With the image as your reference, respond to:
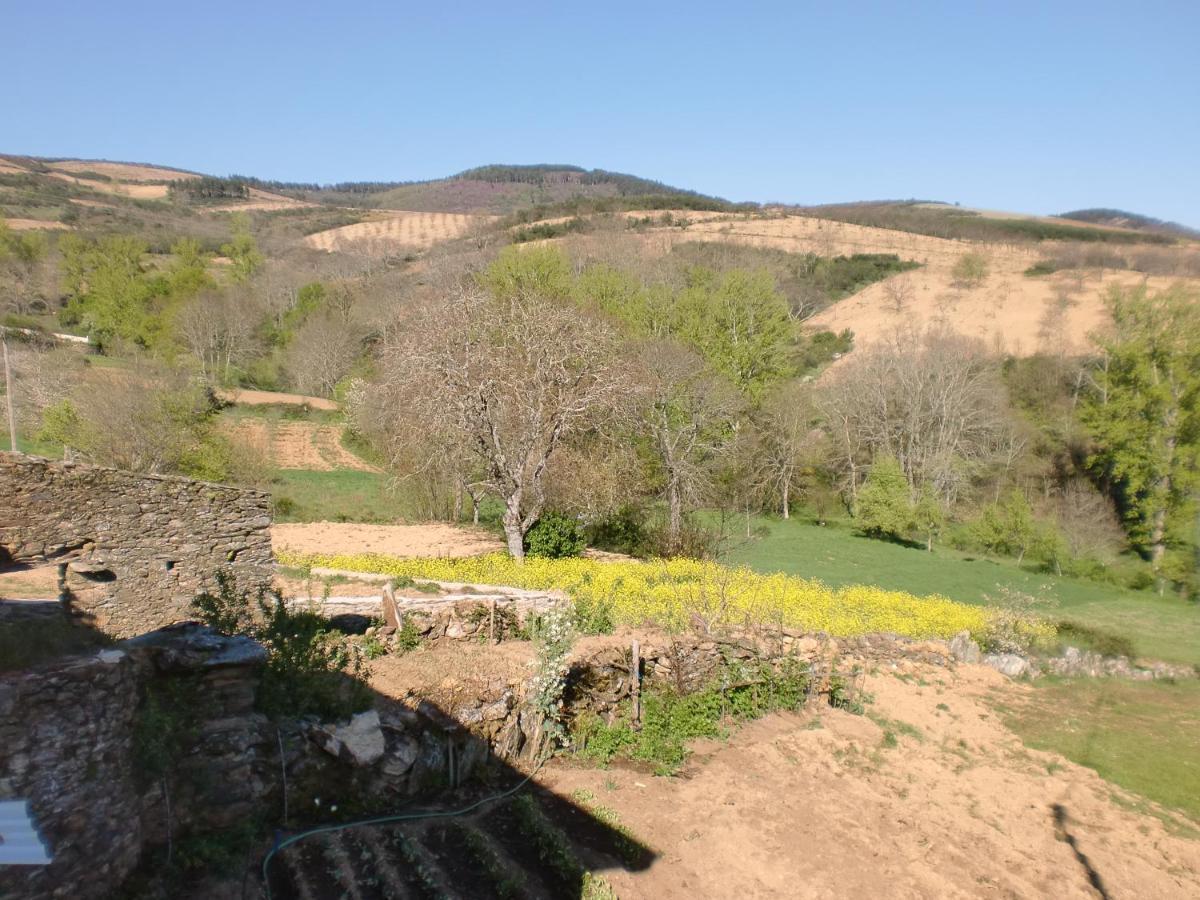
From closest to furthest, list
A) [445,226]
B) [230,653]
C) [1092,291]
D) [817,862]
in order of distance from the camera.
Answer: [230,653] → [817,862] → [1092,291] → [445,226]

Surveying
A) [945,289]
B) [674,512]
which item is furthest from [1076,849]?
[945,289]

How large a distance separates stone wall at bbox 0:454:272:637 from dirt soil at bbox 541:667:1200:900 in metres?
6.98

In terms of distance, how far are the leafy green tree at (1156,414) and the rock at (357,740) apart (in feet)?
102

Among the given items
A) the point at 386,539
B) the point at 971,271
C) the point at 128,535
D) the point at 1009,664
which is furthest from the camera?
the point at 971,271

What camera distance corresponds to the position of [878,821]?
8297 mm

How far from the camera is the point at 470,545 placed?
21.9 metres

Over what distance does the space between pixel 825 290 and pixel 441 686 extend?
69.4 metres

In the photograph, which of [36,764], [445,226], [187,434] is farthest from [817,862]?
[445,226]

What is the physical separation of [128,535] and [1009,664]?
1663cm

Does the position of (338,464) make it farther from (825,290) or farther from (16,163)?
(16,163)

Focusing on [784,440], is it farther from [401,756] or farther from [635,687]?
[401,756]

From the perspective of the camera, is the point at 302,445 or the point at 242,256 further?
the point at 242,256

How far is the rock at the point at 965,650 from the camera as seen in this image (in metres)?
15.3

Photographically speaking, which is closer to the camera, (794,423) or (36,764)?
(36,764)
